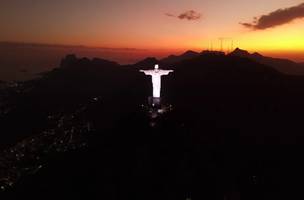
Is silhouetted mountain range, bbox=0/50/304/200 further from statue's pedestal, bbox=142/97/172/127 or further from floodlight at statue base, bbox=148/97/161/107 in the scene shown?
floodlight at statue base, bbox=148/97/161/107

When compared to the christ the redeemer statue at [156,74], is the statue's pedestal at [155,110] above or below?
below

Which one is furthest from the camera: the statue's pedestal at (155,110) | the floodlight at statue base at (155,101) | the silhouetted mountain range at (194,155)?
the statue's pedestal at (155,110)

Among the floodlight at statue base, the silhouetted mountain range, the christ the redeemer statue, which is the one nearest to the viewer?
the silhouetted mountain range

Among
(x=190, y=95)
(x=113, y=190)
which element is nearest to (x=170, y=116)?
(x=113, y=190)

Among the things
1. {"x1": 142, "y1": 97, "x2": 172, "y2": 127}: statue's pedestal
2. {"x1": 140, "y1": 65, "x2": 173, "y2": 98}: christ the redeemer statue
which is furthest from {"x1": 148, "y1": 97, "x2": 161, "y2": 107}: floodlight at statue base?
{"x1": 140, "y1": 65, "x2": 173, "y2": 98}: christ the redeemer statue

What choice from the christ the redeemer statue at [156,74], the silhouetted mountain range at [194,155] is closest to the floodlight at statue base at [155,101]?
the christ the redeemer statue at [156,74]

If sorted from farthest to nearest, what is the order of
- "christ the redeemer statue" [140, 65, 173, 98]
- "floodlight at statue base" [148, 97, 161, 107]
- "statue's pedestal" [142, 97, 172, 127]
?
1. "statue's pedestal" [142, 97, 172, 127]
2. "floodlight at statue base" [148, 97, 161, 107]
3. "christ the redeemer statue" [140, 65, 173, 98]

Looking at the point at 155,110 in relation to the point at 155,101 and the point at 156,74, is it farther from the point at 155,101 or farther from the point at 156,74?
the point at 156,74

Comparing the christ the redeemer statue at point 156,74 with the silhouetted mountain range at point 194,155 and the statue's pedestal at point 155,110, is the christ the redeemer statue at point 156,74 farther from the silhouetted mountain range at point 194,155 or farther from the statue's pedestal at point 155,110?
the silhouetted mountain range at point 194,155

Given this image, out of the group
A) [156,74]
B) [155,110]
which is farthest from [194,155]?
→ [156,74]

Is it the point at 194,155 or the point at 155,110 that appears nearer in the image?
the point at 194,155

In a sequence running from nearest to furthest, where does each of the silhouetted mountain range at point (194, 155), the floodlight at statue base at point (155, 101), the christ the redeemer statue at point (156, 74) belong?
the silhouetted mountain range at point (194, 155)
the christ the redeemer statue at point (156, 74)
the floodlight at statue base at point (155, 101)

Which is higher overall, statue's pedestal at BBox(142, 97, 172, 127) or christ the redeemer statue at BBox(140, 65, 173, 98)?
christ the redeemer statue at BBox(140, 65, 173, 98)

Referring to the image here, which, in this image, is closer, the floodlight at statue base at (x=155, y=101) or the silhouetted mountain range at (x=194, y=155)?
the silhouetted mountain range at (x=194, y=155)
